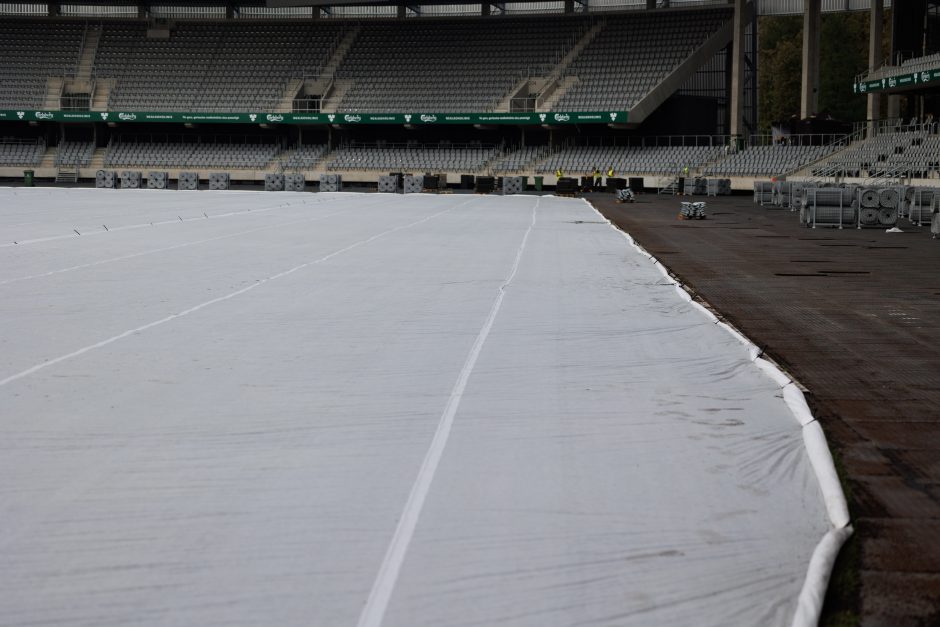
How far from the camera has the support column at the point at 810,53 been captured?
205 feet

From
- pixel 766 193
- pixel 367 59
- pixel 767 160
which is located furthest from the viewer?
pixel 367 59

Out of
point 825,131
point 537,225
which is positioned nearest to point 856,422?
→ point 537,225

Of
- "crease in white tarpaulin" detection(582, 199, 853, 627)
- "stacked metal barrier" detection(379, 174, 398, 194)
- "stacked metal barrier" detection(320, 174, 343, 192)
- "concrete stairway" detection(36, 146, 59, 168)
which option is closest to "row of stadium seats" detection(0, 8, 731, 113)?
"concrete stairway" detection(36, 146, 59, 168)

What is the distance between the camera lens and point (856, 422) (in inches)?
318

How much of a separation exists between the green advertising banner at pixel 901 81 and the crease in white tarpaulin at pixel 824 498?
44.7 m

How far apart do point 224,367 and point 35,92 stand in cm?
7440

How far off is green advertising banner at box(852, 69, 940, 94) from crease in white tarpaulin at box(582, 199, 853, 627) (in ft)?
147

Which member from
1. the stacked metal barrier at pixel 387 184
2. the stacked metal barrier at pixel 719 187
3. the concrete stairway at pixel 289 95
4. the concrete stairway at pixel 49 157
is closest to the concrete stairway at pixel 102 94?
the concrete stairway at pixel 49 157

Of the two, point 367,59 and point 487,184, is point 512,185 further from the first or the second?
point 367,59

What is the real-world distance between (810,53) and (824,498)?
61416 mm

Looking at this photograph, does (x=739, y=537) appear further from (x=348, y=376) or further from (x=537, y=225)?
(x=537, y=225)

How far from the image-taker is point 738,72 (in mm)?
67750

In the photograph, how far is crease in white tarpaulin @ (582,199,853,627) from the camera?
4684 mm

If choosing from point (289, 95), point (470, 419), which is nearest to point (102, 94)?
point (289, 95)
